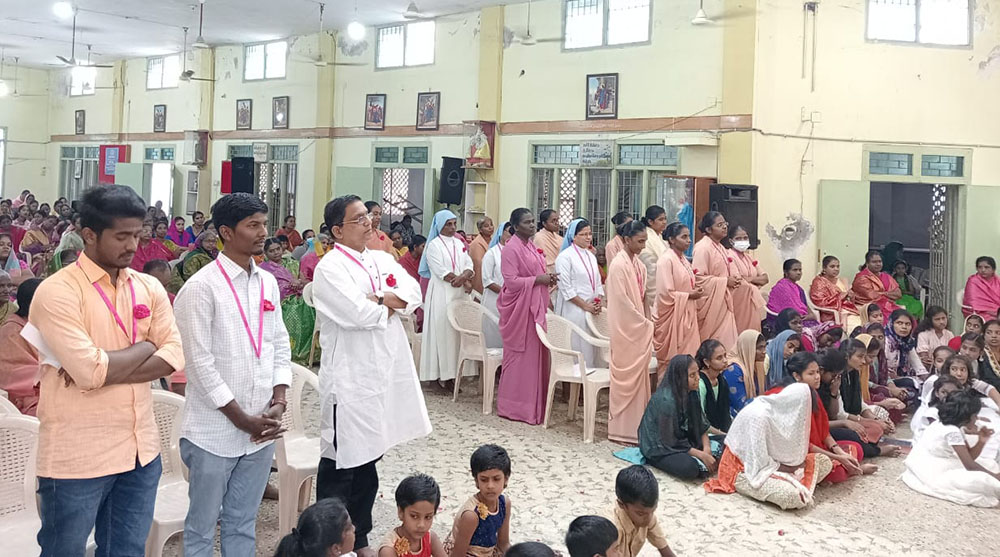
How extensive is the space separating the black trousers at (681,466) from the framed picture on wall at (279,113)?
432 inches

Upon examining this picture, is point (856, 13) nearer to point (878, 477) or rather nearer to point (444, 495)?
point (878, 477)

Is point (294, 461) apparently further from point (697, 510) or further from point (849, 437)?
point (849, 437)

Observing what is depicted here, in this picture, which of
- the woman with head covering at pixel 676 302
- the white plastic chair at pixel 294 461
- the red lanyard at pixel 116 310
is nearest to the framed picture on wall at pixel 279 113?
the woman with head covering at pixel 676 302

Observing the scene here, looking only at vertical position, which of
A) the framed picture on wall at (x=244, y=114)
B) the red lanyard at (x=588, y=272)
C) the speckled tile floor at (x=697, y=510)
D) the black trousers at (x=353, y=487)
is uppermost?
the framed picture on wall at (x=244, y=114)

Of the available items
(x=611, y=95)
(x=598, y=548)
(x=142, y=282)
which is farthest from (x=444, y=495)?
(x=611, y=95)

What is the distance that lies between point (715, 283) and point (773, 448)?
1.84m

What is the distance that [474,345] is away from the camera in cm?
702

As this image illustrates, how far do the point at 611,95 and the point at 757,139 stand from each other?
190 centimetres

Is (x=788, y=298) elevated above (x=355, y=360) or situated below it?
above

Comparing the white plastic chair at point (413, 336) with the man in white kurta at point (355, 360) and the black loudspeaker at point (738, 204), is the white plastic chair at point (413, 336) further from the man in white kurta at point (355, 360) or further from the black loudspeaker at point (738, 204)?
the man in white kurta at point (355, 360)

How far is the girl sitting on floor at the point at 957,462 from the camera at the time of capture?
4996 millimetres

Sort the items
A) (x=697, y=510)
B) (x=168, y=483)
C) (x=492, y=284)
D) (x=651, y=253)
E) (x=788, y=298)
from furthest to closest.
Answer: (x=788, y=298) < (x=651, y=253) < (x=492, y=284) < (x=697, y=510) < (x=168, y=483)

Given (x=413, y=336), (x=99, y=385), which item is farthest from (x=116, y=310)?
(x=413, y=336)

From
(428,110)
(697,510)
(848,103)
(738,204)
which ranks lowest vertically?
(697,510)
